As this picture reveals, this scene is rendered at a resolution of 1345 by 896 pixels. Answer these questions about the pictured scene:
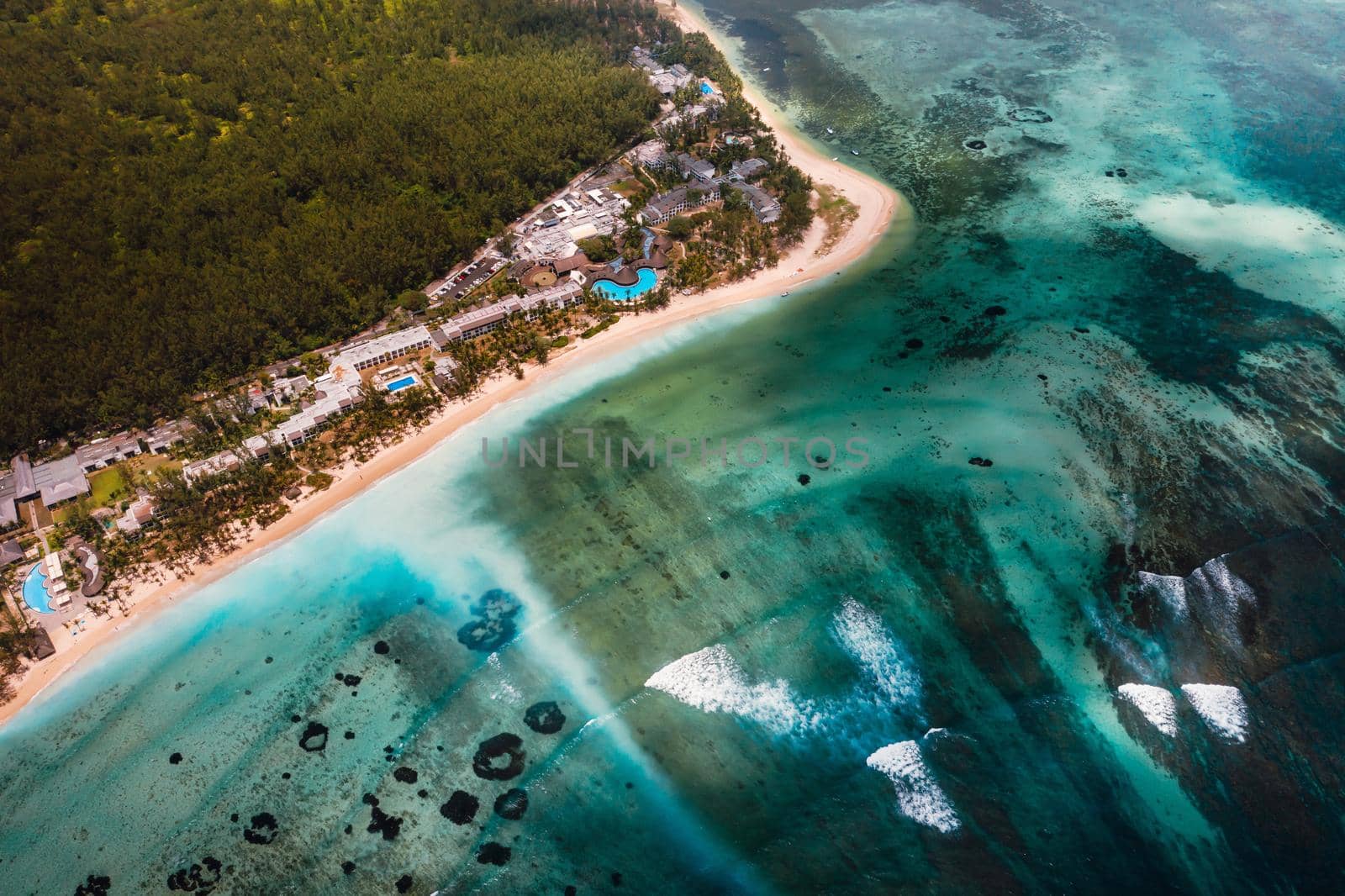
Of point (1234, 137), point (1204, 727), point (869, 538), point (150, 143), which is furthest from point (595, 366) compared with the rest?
point (1234, 137)

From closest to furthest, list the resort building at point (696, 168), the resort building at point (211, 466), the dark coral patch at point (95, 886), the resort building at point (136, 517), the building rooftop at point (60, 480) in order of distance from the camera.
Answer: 1. the dark coral patch at point (95, 886)
2. the resort building at point (136, 517)
3. the building rooftop at point (60, 480)
4. the resort building at point (211, 466)
5. the resort building at point (696, 168)

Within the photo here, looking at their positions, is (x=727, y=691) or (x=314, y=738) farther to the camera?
(x=727, y=691)

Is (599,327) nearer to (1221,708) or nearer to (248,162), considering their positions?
(248,162)

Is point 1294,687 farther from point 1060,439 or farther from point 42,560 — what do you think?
point 42,560

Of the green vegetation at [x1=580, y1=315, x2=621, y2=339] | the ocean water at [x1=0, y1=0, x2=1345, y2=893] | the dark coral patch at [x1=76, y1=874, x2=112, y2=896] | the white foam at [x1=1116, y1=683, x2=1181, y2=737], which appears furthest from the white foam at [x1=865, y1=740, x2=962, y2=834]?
the green vegetation at [x1=580, y1=315, x2=621, y2=339]

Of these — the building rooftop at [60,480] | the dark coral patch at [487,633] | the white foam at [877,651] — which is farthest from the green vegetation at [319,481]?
the white foam at [877,651]

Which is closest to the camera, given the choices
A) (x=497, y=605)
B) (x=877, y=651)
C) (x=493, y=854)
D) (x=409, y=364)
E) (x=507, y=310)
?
(x=493, y=854)

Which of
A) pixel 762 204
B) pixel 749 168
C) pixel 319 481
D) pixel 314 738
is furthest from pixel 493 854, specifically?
pixel 749 168

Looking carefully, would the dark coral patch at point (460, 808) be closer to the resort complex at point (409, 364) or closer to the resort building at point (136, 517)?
the resort complex at point (409, 364)
